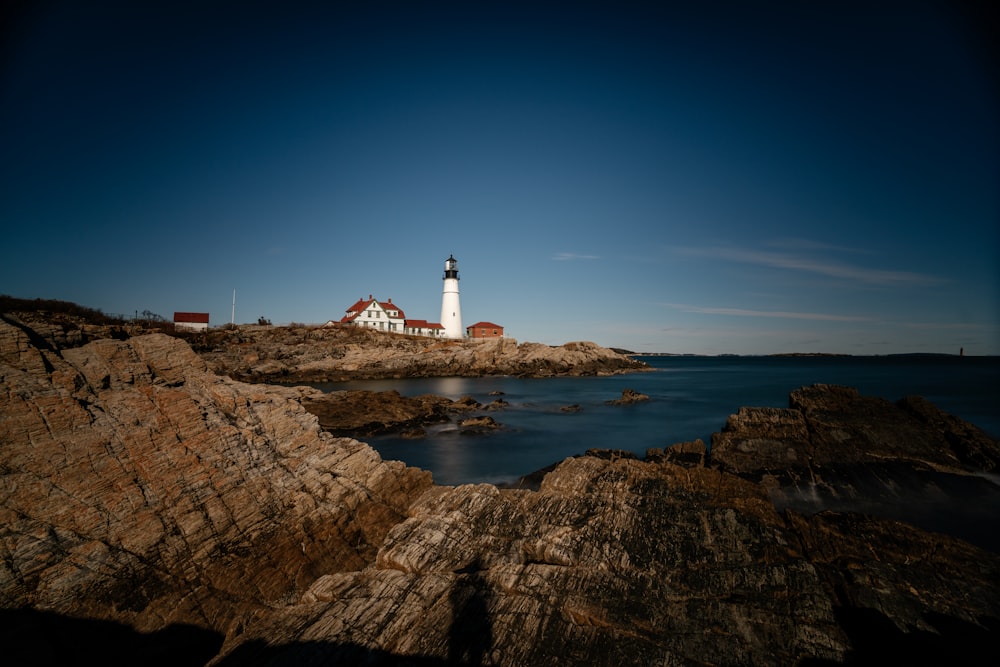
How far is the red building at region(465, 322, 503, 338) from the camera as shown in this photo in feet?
287

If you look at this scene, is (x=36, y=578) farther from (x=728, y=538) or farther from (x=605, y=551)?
(x=728, y=538)

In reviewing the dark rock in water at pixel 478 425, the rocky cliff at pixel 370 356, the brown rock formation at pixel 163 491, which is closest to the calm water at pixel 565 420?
the dark rock in water at pixel 478 425

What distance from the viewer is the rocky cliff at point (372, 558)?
515 centimetres

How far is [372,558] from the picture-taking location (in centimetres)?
725

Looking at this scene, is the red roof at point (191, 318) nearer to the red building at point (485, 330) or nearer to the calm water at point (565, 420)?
the calm water at point (565, 420)

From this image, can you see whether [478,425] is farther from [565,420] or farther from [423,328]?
[423,328]

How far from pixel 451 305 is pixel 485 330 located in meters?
16.9

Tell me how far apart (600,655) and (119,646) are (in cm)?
578

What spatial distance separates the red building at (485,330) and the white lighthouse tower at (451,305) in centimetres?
1400

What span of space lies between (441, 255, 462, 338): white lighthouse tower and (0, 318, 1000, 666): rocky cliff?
6196cm

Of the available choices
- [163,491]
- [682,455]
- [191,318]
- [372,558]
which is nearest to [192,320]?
[191,318]

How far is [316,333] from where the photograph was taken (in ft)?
186

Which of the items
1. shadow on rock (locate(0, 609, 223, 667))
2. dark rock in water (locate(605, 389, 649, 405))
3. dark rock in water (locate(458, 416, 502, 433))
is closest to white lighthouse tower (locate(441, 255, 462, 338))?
dark rock in water (locate(605, 389, 649, 405))

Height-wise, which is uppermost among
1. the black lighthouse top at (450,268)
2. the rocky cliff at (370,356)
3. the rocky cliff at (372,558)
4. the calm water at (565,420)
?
the black lighthouse top at (450,268)
